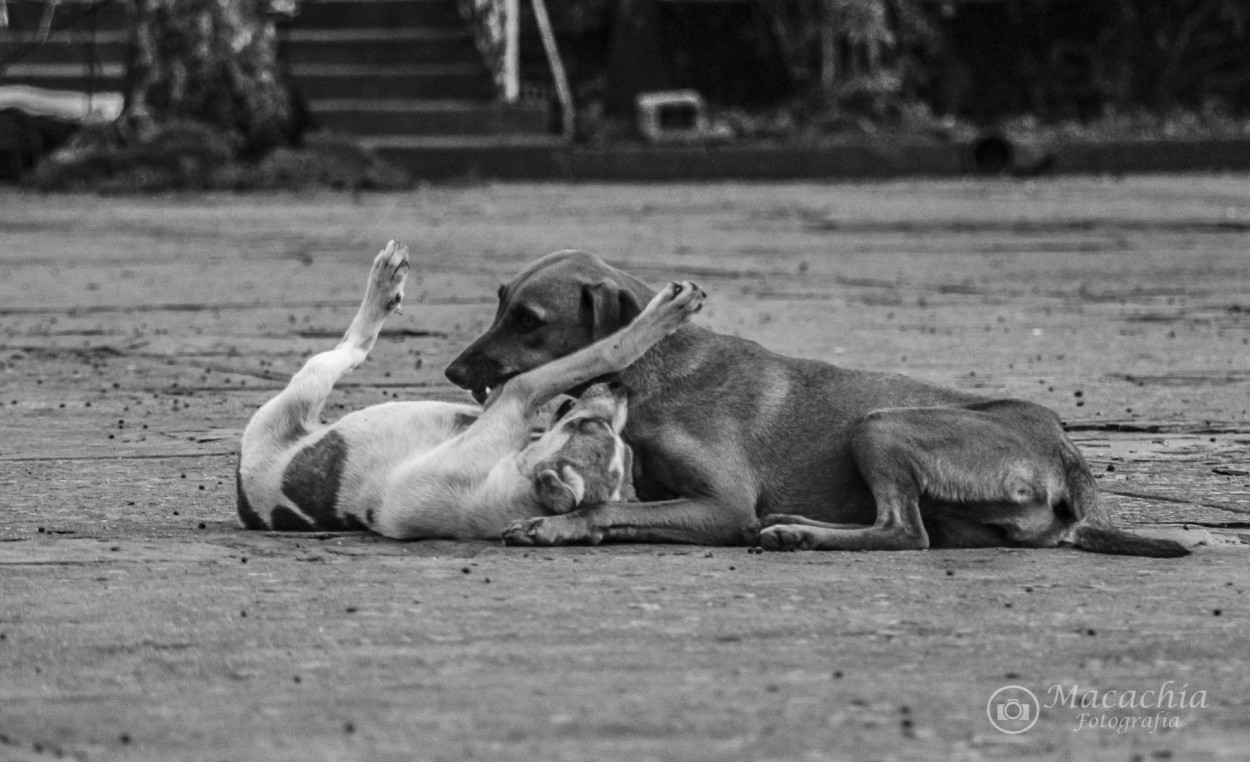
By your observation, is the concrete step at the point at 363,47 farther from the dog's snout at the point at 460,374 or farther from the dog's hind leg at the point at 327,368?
the dog's snout at the point at 460,374

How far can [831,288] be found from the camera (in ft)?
34.3

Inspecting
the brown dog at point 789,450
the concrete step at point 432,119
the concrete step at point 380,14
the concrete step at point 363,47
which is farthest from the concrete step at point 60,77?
the brown dog at point 789,450

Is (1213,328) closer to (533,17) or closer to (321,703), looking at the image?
(321,703)

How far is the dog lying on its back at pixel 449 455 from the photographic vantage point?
4547 mm

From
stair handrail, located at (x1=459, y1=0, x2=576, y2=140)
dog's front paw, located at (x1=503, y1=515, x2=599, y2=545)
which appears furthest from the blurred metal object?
dog's front paw, located at (x1=503, y1=515, x2=599, y2=545)

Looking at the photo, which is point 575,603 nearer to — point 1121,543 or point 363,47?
point 1121,543

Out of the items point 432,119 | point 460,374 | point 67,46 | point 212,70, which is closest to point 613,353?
point 460,374

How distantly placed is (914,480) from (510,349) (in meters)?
1.03

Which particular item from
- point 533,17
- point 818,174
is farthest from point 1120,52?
point 533,17

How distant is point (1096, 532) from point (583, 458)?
1.12m

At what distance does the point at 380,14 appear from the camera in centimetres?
2070

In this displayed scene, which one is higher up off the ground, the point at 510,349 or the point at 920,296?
the point at 510,349

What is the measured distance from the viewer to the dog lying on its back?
4.55 meters

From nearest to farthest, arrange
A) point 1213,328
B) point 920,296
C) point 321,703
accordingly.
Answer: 1. point 321,703
2. point 1213,328
3. point 920,296
